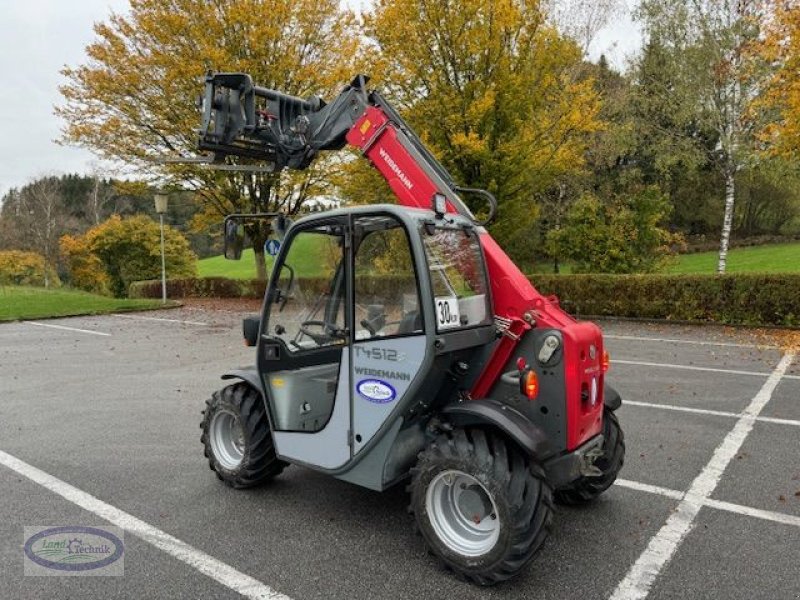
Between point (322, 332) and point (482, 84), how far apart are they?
1185cm

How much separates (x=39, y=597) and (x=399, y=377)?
86.8 inches

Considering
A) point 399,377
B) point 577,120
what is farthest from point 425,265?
point 577,120

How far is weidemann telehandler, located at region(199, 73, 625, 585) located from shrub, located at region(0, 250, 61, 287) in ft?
113

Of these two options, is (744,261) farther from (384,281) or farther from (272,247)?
(272,247)

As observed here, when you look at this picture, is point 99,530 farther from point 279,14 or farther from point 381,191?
point 279,14

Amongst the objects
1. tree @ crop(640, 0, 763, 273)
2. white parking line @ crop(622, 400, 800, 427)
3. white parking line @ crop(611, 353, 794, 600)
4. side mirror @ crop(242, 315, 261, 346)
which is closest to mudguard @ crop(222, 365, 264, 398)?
side mirror @ crop(242, 315, 261, 346)

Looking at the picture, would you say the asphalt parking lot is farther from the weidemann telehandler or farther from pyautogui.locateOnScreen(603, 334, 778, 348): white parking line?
pyautogui.locateOnScreen(603, 334, 778, 348): white parking line

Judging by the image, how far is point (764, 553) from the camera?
10.5 ft

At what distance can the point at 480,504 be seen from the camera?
3.07 meters

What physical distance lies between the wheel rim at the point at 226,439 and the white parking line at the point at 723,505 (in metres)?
2.98

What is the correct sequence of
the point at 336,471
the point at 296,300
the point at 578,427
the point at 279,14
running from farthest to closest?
the point at 279,14 → the point at 296,300 → the point at 336,471 → the point at 578,427

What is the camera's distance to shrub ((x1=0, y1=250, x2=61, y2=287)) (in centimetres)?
3178

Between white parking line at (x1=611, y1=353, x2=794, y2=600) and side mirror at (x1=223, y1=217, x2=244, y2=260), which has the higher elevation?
side mirror at (x1=223, y1=217, x2=244, y2=260)

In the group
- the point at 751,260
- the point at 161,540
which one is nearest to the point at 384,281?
the point at 161,540
